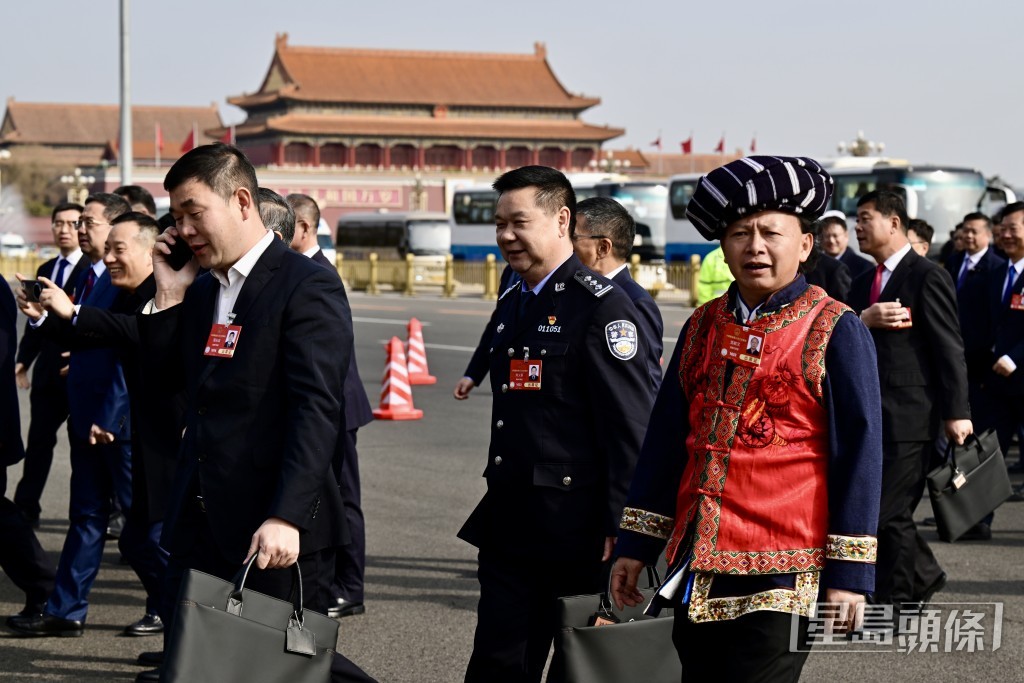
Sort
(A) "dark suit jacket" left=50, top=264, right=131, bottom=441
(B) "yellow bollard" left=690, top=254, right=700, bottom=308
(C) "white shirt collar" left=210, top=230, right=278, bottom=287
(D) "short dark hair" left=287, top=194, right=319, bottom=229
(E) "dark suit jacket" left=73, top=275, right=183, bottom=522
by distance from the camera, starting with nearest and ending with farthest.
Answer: (C) "white shirt collar" left=210, top=230, right=278, bottom=287
(E) "dark suit jacket" left=73, top=275, right=183, bottom=522
(A) "dark suit jacket" left=50, top=264, right=131, bottom=441
(D) "short dark hair" left=287, top=194, right=319, bottom=229
(B) "yellow bollard" left=690, top=254, right=700, bottom=308

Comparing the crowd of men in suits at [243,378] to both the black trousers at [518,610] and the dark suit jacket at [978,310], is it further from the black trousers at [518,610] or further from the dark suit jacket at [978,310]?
the dark suit jacket at [978,310]

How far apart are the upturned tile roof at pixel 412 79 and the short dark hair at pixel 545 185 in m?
67.7

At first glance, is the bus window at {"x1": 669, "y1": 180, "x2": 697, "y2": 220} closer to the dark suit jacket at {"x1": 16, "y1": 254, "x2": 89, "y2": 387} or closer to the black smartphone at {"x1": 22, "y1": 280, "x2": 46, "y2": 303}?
the dark suit jacket at {"x1": 16, "y1": 254, "x2": 89, "y2": 387}

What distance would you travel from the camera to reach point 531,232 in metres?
4.00

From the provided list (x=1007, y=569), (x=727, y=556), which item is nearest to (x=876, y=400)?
(x=727, y=556)

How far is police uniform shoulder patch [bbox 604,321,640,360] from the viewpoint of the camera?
12.8 feet

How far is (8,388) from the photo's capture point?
216 inches

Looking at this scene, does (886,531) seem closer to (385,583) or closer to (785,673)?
(385,583)

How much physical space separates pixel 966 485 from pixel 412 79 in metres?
69.2

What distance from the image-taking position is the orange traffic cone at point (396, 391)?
1255cm

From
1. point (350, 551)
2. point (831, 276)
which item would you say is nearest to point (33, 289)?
point (350, 551)

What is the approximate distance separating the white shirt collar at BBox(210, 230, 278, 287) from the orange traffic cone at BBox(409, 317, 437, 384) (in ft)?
37.6

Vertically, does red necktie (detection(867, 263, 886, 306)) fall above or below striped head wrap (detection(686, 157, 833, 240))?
below

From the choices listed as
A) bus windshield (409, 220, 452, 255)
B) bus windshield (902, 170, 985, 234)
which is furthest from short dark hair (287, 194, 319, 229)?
bus windshield (409, 220, 452, 255)
